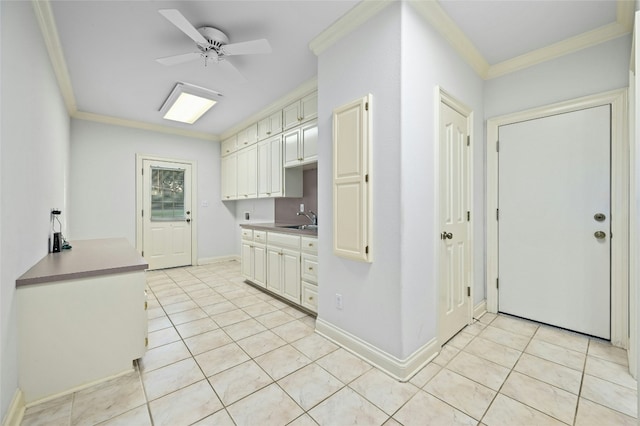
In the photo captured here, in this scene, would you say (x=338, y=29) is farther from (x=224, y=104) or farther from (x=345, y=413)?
(x=345, y=413)

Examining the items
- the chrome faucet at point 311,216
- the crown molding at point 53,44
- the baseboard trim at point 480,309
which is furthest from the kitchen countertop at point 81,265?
the baseboard trim at point 480,309

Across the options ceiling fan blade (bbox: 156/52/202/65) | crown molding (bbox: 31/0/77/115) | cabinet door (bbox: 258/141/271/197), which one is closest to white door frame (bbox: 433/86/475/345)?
ceiling fan blade (bbox: 156/52/202/65)

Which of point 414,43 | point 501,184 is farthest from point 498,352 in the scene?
point 414,43

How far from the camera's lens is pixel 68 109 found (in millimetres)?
3758

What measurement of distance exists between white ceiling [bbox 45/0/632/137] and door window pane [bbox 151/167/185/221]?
181cm

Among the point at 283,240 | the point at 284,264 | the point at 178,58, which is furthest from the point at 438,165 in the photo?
the point at 178,58

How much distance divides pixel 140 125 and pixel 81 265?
3623 millimetres

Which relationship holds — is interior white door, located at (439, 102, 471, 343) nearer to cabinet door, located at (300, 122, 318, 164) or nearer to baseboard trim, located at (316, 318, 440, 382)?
baseboard trim, located at (316, 318, 440, 382)

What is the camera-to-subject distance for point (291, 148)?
3.44 meters

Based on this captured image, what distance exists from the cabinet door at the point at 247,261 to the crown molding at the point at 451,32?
315 cm

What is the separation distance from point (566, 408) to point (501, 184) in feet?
6.22

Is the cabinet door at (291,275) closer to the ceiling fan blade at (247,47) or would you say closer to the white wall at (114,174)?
the ceiling fan blade at (247,47)

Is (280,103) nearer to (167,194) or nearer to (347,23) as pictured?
(347,23)

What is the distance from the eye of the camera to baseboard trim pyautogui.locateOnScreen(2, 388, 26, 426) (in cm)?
131
